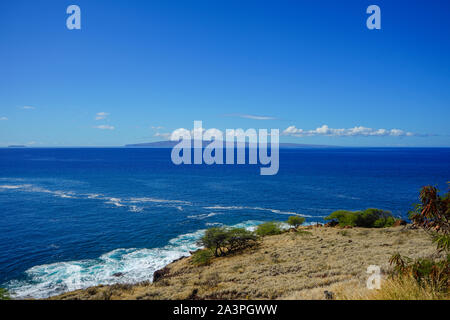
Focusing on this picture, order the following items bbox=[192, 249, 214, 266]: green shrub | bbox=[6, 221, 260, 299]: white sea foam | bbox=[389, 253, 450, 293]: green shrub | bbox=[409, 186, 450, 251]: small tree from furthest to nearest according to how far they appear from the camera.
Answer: bbox=[192, 249, 214, 266]: green shrub
bbox=[6, 221, 260, 299]: white sea foam
bbox=[389, 253, 450, 293]: green shrub
bbox=[409, 186, 450, 251]: small tree

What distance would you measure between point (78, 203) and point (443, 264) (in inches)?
2238

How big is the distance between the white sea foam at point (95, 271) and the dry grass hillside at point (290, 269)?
3.13m

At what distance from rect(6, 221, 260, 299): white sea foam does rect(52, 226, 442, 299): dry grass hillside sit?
3132 mm

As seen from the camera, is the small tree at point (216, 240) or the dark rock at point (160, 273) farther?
the small tree at point (216, 240)

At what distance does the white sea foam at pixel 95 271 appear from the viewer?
22141mm

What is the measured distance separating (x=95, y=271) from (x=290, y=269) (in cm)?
1933

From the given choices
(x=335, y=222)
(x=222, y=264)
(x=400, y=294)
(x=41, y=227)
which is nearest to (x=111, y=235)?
(x=41, y=227)

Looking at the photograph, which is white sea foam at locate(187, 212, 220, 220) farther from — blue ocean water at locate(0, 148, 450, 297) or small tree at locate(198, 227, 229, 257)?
small tree at locate(198, 227, 229, 257)

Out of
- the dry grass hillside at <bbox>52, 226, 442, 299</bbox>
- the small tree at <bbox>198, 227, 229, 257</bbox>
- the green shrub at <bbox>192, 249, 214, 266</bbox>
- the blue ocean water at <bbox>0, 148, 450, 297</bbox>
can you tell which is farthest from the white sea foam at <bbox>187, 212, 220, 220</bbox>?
the green shrub at <bbox>192, 249, 214, 266</bbox>

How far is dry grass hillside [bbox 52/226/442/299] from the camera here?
43.4 ft

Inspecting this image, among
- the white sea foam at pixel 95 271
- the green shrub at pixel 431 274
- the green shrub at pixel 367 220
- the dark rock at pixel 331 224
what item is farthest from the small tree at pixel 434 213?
the green shrub at pixel 367 220

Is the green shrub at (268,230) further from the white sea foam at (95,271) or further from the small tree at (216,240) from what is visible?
the white sea foam at (95,271)

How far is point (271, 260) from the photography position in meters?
22.1
